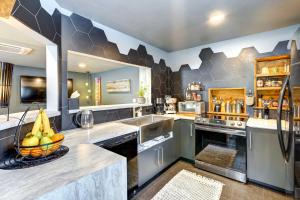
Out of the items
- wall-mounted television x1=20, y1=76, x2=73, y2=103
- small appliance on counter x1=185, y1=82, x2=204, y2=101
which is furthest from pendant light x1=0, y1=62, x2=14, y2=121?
wall-mounted television x1=20, y1=76, x2=73, y2=103

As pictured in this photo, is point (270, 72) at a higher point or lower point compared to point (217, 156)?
higher

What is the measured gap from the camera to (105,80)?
16.3 ft

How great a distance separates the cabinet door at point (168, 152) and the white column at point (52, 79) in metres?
1.51

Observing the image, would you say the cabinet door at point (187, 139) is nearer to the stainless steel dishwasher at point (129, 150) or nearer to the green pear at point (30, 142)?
the stainless steel dishwasher at point (129, 150)

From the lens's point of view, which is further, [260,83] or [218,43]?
[218,43]

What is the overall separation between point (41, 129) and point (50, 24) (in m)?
1.04

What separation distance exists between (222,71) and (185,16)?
54.2 inches

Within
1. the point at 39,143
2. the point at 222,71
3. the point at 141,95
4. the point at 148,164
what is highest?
the point at 222,71

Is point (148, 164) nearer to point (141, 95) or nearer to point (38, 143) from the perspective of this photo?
point (141, 95)

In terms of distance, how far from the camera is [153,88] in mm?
2912

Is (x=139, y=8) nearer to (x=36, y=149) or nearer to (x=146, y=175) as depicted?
(x=36, y=149)

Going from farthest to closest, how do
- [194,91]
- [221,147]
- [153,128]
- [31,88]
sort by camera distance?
[31,88], [194,91], [221,147], [153,128]

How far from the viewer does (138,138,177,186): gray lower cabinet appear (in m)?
1.80

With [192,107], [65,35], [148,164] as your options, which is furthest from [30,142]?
[192,107]
